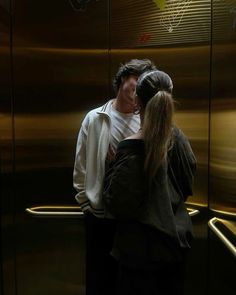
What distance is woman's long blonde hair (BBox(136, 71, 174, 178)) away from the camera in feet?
6.52

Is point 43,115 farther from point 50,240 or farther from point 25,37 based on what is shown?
point 50,240

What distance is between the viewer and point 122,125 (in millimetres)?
2377

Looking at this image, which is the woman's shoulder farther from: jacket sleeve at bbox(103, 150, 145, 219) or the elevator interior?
the elevator interior

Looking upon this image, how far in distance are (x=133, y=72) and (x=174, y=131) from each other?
379 mm

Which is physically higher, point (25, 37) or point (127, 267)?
point (25, 37)

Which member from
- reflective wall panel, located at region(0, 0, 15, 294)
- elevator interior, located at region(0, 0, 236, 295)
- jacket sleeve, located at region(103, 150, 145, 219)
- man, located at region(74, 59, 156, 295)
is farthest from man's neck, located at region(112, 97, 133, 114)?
reflective wall panel, located at region(0, 0, 15, 294)

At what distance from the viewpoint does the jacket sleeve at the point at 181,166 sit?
210cm

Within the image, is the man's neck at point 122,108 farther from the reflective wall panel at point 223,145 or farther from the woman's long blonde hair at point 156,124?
the reflective wall panel at point 223,145

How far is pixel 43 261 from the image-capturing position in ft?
10.3

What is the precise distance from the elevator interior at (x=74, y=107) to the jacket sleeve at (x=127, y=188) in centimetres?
74

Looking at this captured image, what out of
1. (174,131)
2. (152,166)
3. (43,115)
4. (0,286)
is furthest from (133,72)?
(0,286)

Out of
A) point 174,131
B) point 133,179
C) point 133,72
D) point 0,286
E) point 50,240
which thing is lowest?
point 0,286

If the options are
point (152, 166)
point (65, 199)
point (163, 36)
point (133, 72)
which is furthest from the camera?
point (65, 199)

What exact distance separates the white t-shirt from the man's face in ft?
0.20
